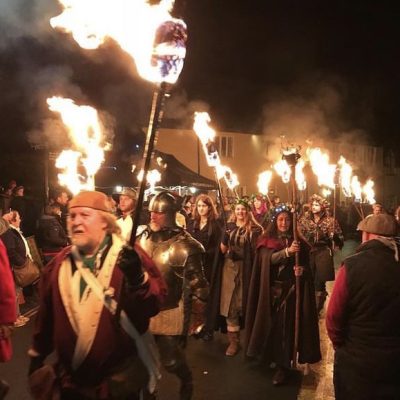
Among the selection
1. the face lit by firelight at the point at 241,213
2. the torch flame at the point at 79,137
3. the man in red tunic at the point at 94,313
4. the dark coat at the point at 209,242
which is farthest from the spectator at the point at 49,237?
the man in red tunic at the point at 94,313

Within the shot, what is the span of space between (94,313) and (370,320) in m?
2.05

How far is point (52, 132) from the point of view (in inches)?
541

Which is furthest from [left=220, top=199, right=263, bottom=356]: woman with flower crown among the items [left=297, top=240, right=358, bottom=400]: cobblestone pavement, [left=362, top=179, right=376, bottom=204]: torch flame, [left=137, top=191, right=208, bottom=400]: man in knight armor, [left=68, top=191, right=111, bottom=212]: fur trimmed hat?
[left=362, top=179, right=376, bottom=204]: torch flame

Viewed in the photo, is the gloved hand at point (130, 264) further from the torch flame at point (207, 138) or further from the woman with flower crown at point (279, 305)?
the torch flame at point (207, 138)

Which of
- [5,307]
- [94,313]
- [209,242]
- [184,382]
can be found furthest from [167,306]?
[209,242]

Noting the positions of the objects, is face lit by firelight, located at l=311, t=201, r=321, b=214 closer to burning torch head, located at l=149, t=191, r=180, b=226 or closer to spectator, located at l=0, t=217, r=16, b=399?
burning torch head, located at l=149, t=191, r=180, b=226

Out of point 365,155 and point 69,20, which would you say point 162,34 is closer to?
point 69,20

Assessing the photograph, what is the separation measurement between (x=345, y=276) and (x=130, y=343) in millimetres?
1742

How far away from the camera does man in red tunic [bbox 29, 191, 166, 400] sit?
9.80 ft

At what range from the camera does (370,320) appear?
12.4ft

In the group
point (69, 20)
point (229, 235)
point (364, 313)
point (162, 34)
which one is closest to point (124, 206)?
point (229, 235)

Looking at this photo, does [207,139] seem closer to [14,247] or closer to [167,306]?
[14,247]

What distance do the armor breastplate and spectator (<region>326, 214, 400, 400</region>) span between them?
153 cm

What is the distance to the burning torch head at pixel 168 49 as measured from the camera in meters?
2.73
